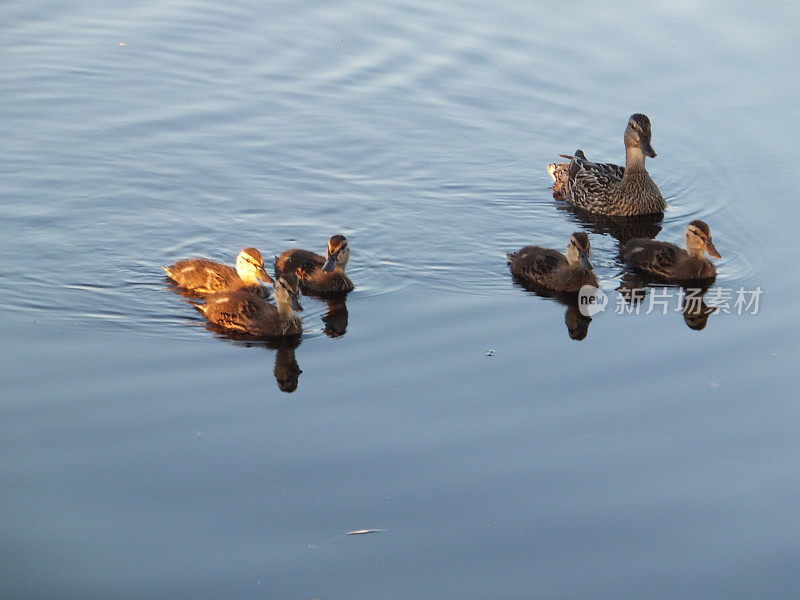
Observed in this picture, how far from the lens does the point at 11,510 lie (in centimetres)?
650

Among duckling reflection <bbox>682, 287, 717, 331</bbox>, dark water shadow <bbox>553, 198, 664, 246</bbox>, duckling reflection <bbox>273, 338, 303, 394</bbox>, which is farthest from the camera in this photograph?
dark water shadow <bbox>553, 198, 664, 246</bbox>

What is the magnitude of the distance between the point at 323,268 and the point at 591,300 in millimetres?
2089

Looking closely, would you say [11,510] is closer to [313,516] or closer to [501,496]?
[313,516]

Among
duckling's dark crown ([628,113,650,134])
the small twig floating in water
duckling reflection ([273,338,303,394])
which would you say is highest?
duckling's dark crown ([628,113,650,134])

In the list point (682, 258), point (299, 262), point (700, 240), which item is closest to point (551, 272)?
point (682, 258)

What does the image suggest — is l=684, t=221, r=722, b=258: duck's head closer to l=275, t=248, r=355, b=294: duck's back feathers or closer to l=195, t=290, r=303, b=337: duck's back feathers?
l=275, t=248, r=355, b=294: duck's back feathers

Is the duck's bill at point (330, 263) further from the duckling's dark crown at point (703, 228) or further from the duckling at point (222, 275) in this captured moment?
the duckling's dark crown at point (703, 228)

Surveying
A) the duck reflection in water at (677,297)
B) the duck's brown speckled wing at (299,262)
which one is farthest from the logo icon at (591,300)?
the duck's brown speckled wing at (299,262)

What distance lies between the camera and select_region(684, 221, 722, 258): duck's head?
33.7 ft

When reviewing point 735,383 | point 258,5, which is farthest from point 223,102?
point 735,383

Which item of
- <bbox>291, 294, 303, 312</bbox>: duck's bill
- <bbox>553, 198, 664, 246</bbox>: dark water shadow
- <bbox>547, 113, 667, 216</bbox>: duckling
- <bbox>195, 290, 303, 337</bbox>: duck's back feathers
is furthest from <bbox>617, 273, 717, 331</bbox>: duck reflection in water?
<bbox>195, 290, 303, 337</bbox>: duck's back feathers

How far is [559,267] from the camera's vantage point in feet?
32.7

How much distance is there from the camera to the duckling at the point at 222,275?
9.52m

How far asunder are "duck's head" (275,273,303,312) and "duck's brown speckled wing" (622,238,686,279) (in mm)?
2989
